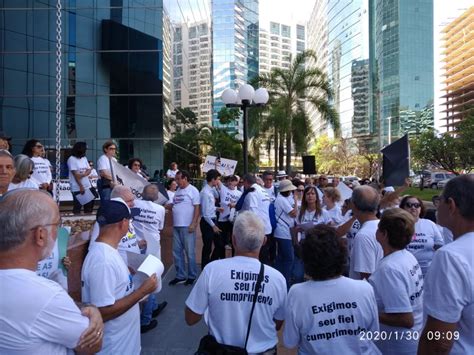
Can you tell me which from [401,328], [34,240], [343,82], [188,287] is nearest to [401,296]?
[401,328]

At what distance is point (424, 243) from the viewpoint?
4668mm

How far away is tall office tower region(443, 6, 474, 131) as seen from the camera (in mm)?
129125

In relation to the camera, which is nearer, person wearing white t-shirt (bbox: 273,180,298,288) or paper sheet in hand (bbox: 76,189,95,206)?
person wearing white t-shirt (bbox: 273,180,298,288)

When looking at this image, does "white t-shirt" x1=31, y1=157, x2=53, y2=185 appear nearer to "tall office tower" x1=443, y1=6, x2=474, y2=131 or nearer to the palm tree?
the palm tree

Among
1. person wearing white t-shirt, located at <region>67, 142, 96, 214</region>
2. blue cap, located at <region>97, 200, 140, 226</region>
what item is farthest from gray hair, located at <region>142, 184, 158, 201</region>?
blue cap, located at <region>97, 200, 140, 226</region>

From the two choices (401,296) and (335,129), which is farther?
(335,129)

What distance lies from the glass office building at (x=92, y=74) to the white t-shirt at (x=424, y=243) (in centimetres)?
1723

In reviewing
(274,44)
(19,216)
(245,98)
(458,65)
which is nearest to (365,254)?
(19,216)

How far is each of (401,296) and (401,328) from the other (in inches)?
10.2

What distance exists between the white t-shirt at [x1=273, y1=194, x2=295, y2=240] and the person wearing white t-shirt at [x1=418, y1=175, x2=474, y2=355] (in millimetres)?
5013

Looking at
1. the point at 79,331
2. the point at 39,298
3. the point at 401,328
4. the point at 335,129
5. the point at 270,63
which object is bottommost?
the point at 401,328

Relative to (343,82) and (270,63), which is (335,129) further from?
(343,82)

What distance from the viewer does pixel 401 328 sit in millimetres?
2945

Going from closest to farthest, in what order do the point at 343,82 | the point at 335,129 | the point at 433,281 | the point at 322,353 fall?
the point at 433,281, the point at 322,353, the point at 335,129, the point at 343,82
